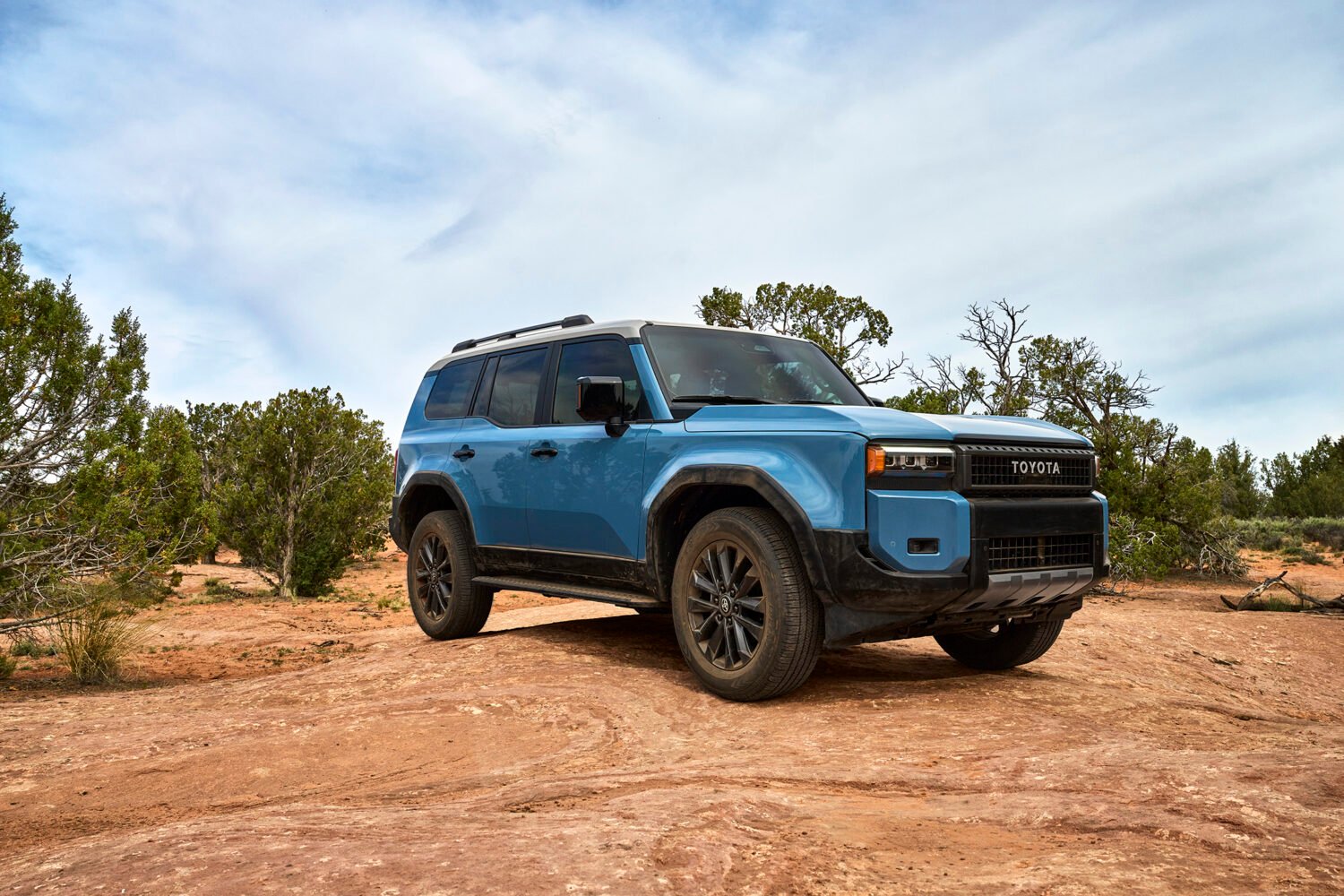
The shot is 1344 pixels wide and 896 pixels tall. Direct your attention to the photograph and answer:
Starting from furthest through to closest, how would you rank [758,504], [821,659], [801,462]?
[821,659], [758,504], [801,462]

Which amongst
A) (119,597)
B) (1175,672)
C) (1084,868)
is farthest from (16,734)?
(1175,672)

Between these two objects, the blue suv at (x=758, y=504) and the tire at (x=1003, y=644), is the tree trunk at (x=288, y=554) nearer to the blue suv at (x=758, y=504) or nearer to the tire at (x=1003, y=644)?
the blue suv at (x=758, y=504)

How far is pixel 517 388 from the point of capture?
279 inches

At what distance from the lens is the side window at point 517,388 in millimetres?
6891

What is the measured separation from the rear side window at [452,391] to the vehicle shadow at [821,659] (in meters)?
1.80

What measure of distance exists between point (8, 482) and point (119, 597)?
189 cm

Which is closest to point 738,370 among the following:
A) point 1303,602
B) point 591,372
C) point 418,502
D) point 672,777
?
point 591,372

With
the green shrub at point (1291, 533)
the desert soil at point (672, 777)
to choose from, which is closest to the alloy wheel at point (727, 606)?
the desert soil at point (672, 777)

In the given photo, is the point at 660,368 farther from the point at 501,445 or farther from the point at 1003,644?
the point at 1003,644

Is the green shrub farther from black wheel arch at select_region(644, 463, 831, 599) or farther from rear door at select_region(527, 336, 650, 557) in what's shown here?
black wheel arch at select_region(644, 463, 831, 599)

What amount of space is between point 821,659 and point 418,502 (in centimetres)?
362

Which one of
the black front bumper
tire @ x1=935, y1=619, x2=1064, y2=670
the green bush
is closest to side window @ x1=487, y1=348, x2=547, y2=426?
the black front bumper

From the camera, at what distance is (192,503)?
1083 centimetres

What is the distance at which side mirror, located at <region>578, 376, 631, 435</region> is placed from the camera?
221 inches
